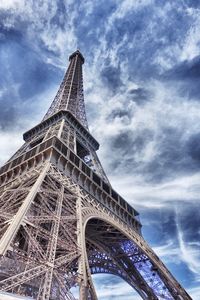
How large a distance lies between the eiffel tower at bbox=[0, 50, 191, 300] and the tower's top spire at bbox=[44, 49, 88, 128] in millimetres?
5916

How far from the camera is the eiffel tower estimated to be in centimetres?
885

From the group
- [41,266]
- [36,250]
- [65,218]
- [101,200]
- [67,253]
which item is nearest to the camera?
[41,266]

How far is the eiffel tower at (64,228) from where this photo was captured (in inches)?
348

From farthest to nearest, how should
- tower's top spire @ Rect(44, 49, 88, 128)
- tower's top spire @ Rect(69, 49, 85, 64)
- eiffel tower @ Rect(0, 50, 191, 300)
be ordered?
tower's top spire @ Rect(69, 49, 85, 64)
tower's top spire @ Rect(44, 49, 88, 128)
eiffel tower @ Rect(0, 50, 191, 300)

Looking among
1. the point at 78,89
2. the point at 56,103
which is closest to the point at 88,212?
the point at 56,103

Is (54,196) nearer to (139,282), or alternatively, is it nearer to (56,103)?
(139,282)

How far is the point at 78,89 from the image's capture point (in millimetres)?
48906

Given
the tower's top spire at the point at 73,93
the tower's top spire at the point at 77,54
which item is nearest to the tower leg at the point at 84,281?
the tower's top spire at the point at 73,93

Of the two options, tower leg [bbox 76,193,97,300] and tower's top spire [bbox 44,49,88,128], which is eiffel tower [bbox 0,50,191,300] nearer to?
tower leg [bbox 76,193,97,300]

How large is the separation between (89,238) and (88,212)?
8576 millimetres

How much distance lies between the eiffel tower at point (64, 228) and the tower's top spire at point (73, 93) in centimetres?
592

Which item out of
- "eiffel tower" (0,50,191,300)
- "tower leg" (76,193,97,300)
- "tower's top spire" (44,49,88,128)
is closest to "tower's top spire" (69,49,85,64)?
"tower's top spire" (44,49,88,128)

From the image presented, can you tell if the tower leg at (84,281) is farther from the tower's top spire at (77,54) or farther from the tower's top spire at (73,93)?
the tower's top spire at (77,54)

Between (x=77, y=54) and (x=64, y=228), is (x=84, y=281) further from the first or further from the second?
(x=77, y=54)
